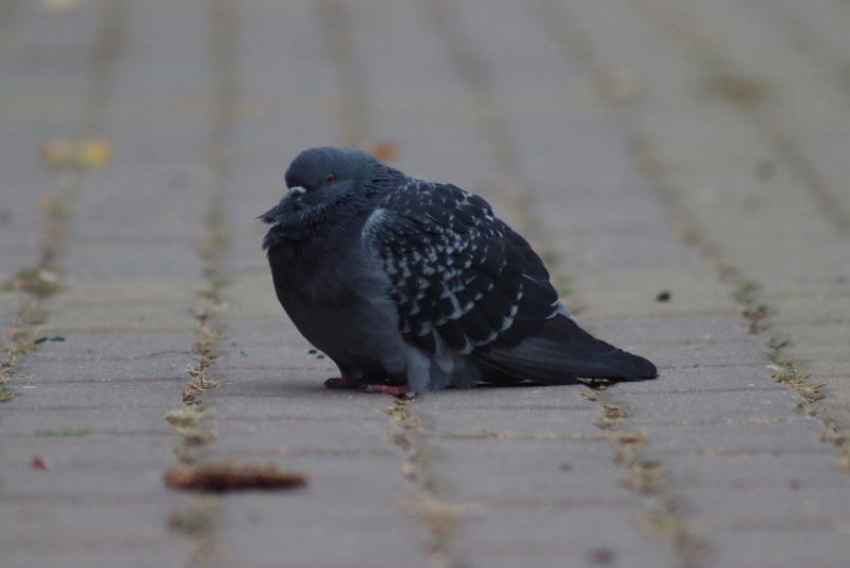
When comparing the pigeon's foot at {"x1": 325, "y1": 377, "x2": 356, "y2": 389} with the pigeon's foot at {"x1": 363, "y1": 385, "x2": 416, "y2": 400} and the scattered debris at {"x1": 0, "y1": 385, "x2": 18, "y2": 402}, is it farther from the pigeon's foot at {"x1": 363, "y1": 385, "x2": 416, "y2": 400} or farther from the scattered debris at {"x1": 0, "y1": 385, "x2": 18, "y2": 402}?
the scattered debris at {"x1": 0, "y1": 385, "x2": 18, "y2": 402}

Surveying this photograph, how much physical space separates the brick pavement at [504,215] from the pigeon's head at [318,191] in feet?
1.70

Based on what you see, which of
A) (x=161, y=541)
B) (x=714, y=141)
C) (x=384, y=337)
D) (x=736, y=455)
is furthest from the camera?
(x=714, y=141)

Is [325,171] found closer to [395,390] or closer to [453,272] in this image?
[453,272]

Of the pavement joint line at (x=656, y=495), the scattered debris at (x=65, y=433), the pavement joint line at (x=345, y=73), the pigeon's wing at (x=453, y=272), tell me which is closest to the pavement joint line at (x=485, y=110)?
the pavement joint line at (x=345, y=73)

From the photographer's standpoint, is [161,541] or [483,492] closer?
A: [161,541]

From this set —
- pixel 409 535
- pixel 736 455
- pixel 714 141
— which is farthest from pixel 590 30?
pixel 409 535

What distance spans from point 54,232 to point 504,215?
2.13m

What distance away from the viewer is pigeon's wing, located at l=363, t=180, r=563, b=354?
4746 millimetres

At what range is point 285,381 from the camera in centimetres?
496

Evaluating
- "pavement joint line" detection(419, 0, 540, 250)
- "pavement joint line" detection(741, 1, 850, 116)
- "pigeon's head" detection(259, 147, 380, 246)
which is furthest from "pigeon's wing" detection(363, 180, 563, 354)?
"pavement joint line" detection(741, 1, 850, 116)

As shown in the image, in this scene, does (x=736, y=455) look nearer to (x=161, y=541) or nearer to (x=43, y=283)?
(x=161, y=541)

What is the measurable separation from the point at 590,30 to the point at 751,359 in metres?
6.75

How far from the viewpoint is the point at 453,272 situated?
191 inches

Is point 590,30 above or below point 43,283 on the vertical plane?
above
